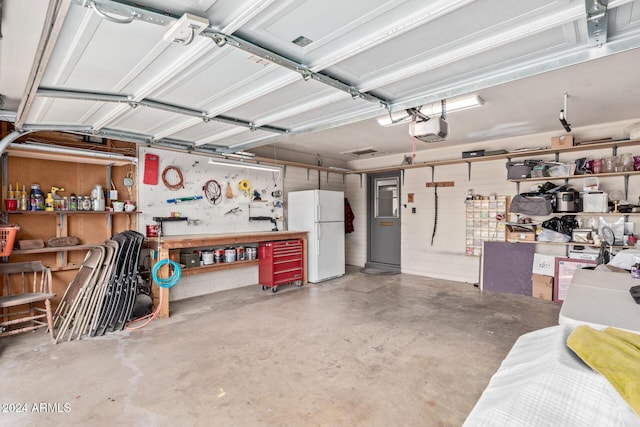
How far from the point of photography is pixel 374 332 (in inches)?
141

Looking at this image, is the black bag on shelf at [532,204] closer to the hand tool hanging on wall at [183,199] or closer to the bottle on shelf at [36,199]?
the hand tool hanging on wall at [183,199]

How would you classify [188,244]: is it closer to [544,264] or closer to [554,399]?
[554,399]

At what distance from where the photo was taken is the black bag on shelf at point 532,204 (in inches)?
193

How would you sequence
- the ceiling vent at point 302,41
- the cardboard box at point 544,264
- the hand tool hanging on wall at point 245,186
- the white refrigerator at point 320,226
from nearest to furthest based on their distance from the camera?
the ceiling vent at point 302,41
the cardboard box at point 544,264
the hand tool hanging on wall at point 245,186
the white refrigerator at point 320,226

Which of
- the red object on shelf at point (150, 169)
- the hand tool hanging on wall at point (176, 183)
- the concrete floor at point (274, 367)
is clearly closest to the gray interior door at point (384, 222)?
the concrete floor at point (274, 367)

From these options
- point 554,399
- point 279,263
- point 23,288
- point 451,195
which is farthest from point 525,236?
point 23,288

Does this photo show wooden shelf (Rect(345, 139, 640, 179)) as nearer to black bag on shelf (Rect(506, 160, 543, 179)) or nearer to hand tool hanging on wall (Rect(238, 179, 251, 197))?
black bag on shelf (Rect(506, 160, 543, 179))

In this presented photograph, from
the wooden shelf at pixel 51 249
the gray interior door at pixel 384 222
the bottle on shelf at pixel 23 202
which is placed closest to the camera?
the wooden shelf at pixel 51 249

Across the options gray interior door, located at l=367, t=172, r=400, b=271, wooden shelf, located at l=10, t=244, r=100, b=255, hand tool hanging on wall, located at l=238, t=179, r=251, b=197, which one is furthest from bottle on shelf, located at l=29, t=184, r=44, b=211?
gray interior door, located at l=367, t=172, r=400, b=271

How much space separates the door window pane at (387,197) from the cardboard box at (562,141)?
Answer: 10.1ft

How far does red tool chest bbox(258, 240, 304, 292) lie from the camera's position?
531 centimetres

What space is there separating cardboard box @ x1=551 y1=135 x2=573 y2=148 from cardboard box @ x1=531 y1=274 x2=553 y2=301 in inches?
79.6

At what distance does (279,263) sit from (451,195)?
3.62 meters

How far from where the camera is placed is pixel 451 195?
628 cm
